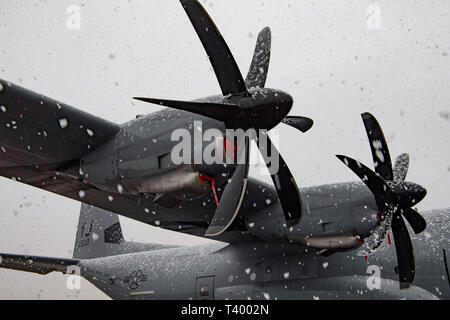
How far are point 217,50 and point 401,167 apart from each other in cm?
413

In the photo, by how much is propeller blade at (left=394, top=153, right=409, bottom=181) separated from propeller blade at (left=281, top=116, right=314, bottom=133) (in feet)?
5.97

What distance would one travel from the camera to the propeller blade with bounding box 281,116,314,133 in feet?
24.4

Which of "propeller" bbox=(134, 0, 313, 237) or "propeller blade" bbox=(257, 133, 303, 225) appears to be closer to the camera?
"propeller" bbox=(134, 0, 313, 237)

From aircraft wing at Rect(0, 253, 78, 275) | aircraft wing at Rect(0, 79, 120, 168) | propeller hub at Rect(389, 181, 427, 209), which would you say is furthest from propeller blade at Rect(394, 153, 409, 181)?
aircraft wing at Rect(0, 253, 78, 275)

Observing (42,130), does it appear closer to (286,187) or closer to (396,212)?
(286,187)

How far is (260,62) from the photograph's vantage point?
679 centimetres

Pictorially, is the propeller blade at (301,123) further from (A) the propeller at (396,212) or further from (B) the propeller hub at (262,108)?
(B) the propeller hub at (262,108)

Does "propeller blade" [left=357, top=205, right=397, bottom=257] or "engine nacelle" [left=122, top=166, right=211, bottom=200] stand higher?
"engine nacelle" [left=122, top=166, right=211, bottom=200]

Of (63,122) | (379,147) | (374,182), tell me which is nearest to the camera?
(63,122)

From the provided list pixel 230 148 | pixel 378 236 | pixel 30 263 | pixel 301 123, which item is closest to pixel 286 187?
pixel 230 148

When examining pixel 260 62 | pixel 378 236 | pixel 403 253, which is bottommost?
pixel 403 253

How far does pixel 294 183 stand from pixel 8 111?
13.9 ft

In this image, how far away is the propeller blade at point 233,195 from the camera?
5.98 meters

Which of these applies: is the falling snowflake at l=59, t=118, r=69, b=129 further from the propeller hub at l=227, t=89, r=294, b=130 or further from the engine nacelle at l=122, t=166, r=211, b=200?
the propeller hub at l=227, t=89, r=294, b=130
